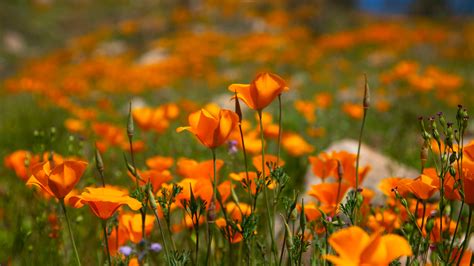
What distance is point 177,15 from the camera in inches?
803

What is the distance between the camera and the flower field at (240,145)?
4.97 ft

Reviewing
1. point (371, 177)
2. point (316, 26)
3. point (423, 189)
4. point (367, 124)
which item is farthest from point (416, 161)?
point (316, 26)

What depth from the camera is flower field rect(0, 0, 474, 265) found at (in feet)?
4.97

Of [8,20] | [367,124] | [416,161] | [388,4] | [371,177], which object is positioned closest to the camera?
[371,177]

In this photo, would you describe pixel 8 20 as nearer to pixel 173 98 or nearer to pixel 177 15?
pixel 177 15

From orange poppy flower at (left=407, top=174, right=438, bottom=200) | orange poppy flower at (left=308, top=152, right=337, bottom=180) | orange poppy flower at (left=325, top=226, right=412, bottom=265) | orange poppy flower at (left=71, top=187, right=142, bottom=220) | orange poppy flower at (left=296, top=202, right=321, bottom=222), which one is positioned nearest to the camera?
orange poppy flower at (left=325, top=226, right=412, bottom=265)

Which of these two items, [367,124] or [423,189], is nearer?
[423,189]

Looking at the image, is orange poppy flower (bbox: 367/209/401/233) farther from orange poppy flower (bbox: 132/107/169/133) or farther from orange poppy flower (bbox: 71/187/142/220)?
orange poppy flower (bbox: 132/107/169/133)

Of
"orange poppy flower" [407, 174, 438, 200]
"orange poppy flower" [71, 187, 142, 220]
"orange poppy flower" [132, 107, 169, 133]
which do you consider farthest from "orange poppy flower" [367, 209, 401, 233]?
"orange poppy flower" [132, 107, 169, 133]

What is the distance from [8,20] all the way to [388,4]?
40.5m

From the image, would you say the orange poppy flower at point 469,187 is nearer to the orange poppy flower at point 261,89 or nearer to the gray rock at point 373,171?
the orange poppy flower at point 261,89

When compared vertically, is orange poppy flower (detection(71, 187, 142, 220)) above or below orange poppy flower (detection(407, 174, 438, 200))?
below

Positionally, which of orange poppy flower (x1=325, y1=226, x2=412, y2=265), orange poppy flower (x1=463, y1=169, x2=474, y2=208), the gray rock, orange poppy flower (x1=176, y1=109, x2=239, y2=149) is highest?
orange poppy flower (x1=176, y1=109, x2=239, y2=149)

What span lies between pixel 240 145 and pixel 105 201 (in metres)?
1.56
